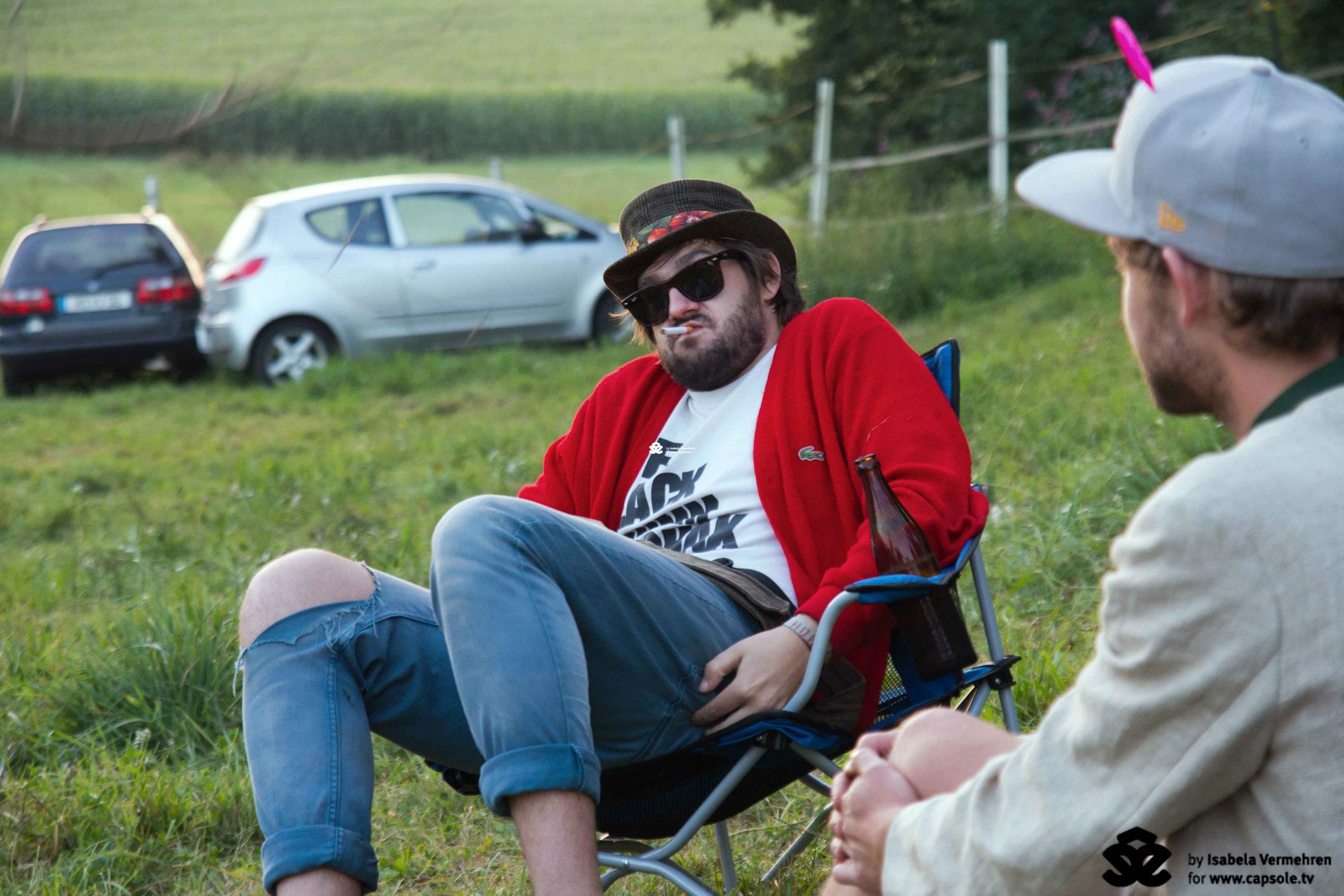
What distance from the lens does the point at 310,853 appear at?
1852 millimetres

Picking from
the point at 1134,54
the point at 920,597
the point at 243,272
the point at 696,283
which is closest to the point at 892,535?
the point at 920,597

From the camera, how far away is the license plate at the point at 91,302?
33.6ft

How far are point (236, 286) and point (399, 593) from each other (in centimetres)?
770

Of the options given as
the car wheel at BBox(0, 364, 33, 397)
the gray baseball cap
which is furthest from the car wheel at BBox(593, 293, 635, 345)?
the gray baseball cap

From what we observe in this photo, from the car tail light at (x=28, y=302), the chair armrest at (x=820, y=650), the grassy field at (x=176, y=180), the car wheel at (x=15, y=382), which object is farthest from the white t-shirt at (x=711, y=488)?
the car wheel at (x=15, y=382)

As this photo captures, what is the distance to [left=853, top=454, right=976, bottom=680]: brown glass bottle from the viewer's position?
82.8 inches

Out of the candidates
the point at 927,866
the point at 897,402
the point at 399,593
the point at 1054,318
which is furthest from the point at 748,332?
the point at 1054,318

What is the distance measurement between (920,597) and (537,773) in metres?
0.68

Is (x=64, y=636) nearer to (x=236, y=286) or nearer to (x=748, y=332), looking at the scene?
(x=748, y=332)

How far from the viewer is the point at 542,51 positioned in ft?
4.36

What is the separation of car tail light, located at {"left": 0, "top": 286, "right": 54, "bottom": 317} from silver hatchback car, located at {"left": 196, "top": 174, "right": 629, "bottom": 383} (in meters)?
1.22

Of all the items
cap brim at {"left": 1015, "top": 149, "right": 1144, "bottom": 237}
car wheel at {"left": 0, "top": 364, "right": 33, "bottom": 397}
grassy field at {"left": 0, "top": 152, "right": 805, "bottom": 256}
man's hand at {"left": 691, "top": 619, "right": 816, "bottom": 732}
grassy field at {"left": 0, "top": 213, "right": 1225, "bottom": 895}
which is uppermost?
grassy field at {"left": 0, "top": 152, "right": 805, "bottom": 256}

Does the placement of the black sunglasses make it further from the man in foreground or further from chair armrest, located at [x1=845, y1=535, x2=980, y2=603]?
the man in foreground

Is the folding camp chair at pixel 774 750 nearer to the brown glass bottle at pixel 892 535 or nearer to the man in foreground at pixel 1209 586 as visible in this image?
the brown glass bottle at pixel 892 535
